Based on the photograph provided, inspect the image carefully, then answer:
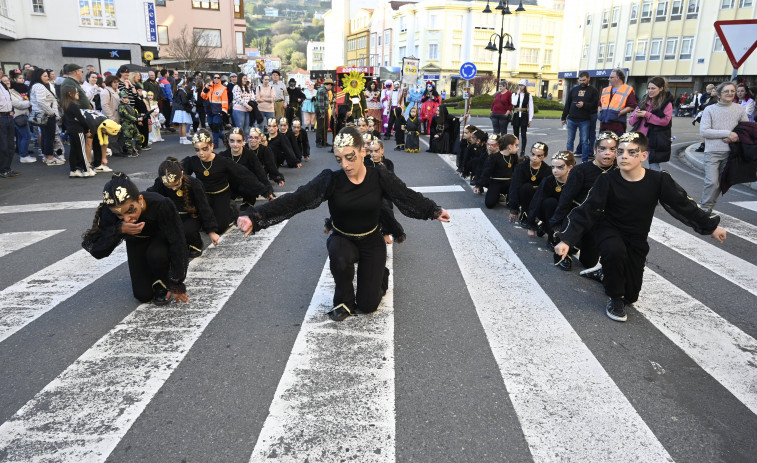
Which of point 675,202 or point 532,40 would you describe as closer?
point 675,202

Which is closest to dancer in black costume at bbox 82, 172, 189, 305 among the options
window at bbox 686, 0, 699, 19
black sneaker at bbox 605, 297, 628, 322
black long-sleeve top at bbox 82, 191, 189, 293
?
black long-sleeve top at bbox 82, 191, 189, 293

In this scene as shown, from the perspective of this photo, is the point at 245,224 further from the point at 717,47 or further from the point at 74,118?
the point at 717,47

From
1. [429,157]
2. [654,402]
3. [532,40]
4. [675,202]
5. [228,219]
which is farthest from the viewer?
[532,40]

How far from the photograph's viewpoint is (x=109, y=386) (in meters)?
3.54

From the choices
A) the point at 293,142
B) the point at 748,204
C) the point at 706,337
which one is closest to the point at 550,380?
the point at 706,337

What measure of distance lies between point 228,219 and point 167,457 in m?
4.64

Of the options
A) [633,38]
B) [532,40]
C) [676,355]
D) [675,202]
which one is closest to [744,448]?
[676,355]

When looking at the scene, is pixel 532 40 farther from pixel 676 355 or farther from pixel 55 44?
pixel 676 355

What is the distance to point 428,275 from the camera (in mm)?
5789

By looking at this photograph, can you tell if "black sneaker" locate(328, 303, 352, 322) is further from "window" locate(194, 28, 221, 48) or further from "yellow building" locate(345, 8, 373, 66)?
"yellow building" locate(345, 8, 373, 66)

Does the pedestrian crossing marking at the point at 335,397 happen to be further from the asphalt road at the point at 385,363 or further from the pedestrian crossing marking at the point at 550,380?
the pedestrian crossing marking at the point at 550,380

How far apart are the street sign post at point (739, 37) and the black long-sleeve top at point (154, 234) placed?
8.23m

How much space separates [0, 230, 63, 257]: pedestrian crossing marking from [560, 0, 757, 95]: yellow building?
48996 millimetres

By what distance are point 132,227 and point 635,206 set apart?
176 inches
